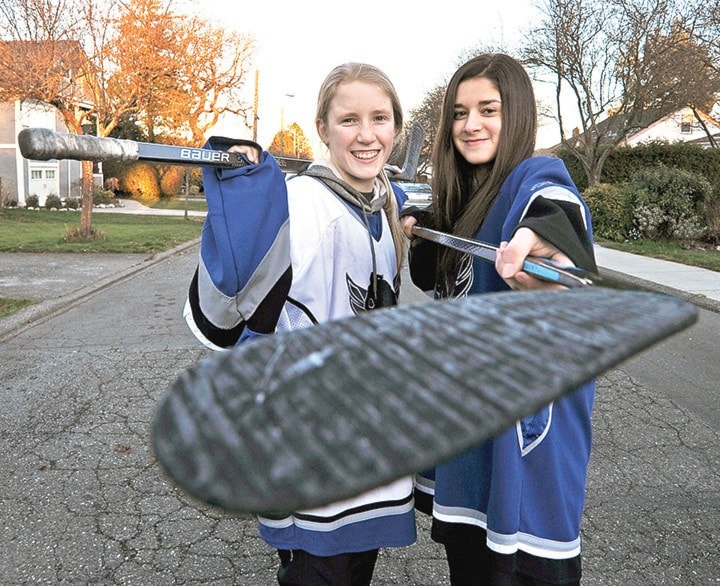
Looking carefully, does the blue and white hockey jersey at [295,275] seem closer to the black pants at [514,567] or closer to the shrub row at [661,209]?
the black pants at [514,567]

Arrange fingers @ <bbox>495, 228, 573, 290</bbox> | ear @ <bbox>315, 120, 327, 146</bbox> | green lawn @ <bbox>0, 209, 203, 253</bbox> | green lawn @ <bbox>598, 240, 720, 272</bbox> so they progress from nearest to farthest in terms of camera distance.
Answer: fingers @ <bbox>495, 228, 573, 290</bbox>, ear @ <bbox>315, 120, 327, 146</bbox>, green lawn @ <bbox>598, 240, 720, 272</bbox>, green lawn @ <bbox>0, 209, 203, 253</bbox>

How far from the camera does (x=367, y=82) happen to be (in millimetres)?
1772

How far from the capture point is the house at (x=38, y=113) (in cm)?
1273

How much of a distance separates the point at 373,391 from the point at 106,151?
105cm

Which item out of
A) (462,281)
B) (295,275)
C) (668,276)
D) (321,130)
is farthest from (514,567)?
(668,276)

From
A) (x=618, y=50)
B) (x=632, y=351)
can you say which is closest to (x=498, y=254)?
(x=632, y=351)

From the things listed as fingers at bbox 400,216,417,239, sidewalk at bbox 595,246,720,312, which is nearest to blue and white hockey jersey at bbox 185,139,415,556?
fingers at bbox 400,216,417,239

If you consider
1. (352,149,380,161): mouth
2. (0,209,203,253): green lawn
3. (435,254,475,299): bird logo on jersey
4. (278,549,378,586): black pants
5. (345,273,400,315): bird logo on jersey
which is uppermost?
(352,149,380,161): mouth

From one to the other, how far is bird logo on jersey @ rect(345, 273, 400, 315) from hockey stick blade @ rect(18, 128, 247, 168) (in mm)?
434

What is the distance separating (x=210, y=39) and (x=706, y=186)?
1344cm

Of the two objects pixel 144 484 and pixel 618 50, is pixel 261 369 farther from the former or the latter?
pixel 618 50

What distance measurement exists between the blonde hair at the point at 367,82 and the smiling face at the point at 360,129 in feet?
0.05

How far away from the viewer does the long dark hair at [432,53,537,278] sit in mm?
1682

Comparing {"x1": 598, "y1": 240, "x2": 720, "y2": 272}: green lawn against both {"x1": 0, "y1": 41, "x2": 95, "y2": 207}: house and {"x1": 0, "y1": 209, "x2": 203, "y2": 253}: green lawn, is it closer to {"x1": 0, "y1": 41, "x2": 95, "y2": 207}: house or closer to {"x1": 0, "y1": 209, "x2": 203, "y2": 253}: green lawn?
{"x1": 0, "y1": 209, "x2": 203, "y2": 253}: green lawn
